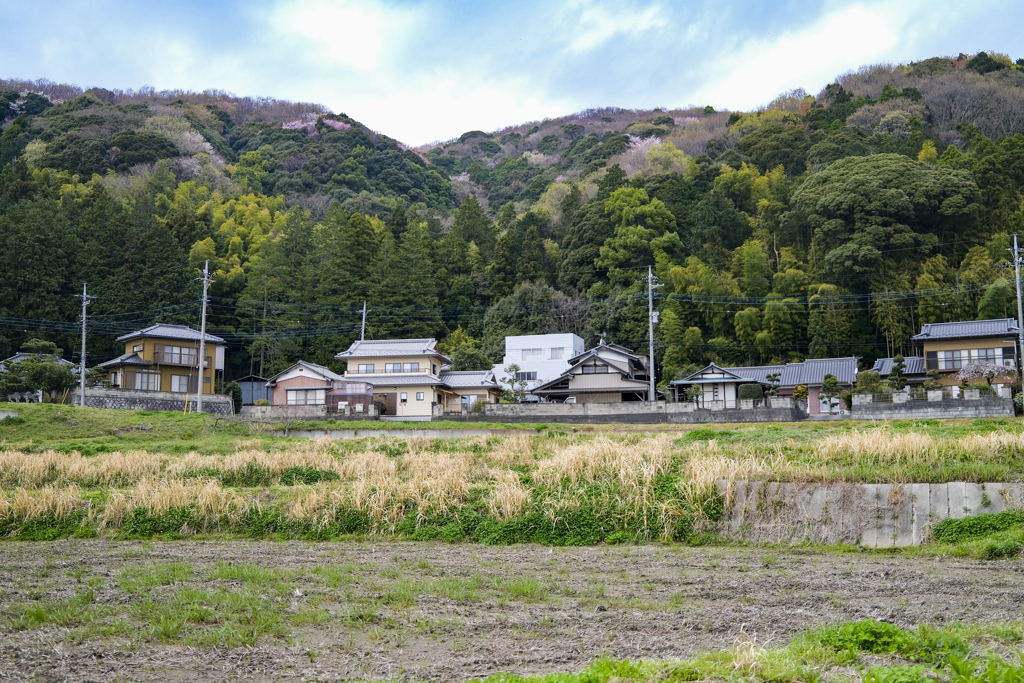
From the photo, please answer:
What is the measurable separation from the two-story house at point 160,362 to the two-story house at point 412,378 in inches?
329

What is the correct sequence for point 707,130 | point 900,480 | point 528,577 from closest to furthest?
point 528,577, point 900,480, point 707,130

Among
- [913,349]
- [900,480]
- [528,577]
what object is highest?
[913,349]

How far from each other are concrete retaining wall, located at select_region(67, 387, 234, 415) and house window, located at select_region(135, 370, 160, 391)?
18.6 feet

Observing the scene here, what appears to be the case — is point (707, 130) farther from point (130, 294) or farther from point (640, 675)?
point (640, 675)

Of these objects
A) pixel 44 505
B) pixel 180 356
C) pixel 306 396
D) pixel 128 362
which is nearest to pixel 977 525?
pixel 44 505

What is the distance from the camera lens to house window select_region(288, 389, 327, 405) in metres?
42.2

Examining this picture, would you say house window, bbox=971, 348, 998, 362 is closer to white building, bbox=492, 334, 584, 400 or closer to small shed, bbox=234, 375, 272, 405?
white building, bbox=492, 334, 584, 400

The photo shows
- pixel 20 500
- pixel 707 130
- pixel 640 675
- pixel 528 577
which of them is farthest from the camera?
pixel 707 130

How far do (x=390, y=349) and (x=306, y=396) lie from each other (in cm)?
662

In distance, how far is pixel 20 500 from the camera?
13773 mm

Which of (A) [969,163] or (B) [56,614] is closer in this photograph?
(B) [56,614]

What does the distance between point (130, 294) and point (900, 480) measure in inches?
2025

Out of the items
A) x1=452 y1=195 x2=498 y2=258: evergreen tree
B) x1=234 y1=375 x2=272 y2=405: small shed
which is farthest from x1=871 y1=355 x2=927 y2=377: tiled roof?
x1=234 y1=375 x2=272 y2=405: small shed

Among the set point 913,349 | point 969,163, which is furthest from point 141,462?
point 969,163
